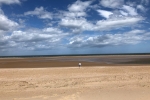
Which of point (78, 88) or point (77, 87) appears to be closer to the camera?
point (78, 88)

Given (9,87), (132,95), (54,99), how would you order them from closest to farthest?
(54,99)
(132,95)
(9,87)

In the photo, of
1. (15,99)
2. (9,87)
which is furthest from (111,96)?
(9,87)

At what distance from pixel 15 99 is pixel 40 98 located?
54.1 inches

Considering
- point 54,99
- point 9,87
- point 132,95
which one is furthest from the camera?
point 9,87

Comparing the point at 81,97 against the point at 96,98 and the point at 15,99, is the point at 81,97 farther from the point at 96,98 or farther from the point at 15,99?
the point at 15,99

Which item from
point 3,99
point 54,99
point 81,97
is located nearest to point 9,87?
point 3,99

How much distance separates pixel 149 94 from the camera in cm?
1047

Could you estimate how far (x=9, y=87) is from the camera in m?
13.7

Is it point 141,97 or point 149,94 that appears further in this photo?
point 149,94

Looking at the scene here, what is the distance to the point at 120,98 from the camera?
9.63 m

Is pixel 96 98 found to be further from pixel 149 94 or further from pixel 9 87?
pixel 9 87

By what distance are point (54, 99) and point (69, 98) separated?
2.58 feet

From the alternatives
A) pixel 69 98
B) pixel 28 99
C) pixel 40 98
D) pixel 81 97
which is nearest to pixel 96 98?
pixel 81 97

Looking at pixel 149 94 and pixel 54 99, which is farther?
pixel 149 94
